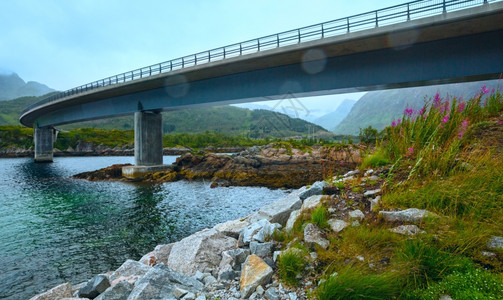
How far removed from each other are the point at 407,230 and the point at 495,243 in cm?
113

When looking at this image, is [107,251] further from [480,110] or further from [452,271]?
[480,110]

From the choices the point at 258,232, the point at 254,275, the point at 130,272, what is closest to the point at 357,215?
the point at 258,232

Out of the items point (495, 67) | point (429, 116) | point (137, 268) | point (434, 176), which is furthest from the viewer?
point (495, 67)

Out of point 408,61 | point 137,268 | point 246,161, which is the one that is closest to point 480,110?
point 137,268

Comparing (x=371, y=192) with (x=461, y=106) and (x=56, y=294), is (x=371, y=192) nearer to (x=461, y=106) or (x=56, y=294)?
(x=461, y=106)

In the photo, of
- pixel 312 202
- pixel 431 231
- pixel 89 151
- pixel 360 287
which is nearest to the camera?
pixel 360 287

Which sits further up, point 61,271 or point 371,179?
point 371,179

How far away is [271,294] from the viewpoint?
396 cm

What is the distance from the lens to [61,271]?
366 inches

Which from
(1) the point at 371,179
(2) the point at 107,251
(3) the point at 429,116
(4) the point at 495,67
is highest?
(4) the point at 495,67

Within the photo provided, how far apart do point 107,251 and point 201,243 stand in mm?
7372

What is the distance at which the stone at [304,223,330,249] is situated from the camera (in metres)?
4.71

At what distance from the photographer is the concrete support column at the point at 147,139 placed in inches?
1451

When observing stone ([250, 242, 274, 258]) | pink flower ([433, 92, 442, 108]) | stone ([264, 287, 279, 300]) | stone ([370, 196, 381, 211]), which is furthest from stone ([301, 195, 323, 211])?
pink flower ([433, 92, 442, 108])
